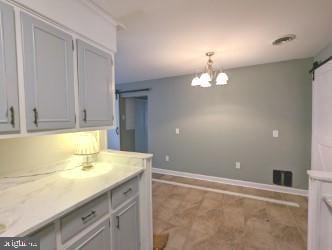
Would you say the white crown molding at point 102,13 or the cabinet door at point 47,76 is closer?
the cabinet door at point 47,76

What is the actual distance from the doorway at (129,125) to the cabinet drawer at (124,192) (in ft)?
10.5

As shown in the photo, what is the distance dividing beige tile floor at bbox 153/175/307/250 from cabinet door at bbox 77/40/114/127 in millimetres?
1601

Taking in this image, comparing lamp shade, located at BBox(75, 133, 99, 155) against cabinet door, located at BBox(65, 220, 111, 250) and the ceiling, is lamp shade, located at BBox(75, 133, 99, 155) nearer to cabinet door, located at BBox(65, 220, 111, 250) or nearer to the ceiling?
cabinet door, located at BBox(65, 220, 111, 250)

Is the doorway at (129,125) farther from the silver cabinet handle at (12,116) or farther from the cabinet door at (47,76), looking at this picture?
the silver cabinet handle at (12,116)

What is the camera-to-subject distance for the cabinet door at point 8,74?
92 centimetres

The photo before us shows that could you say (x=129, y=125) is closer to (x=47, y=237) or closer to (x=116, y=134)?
(x=116, y=134)

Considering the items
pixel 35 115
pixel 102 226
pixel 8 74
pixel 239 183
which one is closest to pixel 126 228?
pixel 102 226

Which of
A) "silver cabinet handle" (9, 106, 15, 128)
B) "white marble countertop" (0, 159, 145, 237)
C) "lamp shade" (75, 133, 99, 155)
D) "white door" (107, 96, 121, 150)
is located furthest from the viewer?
"white door" (107, 96, 121, 150)

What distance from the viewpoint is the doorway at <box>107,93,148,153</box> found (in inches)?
195

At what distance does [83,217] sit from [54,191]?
279mm

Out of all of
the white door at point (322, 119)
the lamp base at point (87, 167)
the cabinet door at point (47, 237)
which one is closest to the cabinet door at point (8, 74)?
the cabinet door at point (47, 237)

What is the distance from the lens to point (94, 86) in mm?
1524

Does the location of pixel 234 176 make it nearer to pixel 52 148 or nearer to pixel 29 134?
pixel 52 148

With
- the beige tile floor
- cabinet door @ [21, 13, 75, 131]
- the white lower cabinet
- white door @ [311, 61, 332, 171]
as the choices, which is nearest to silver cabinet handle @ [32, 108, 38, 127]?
cabinet door @ [21, 13, 75, 131]
